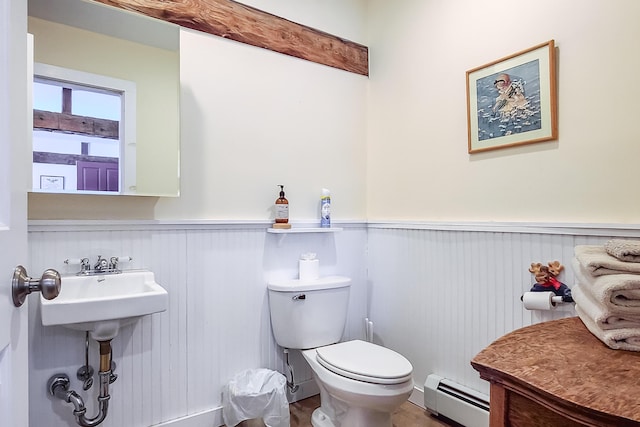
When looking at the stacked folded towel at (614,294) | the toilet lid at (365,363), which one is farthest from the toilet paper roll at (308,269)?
the stacked folded towel at (614,294)

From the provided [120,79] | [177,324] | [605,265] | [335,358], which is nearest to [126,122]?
[120,79]

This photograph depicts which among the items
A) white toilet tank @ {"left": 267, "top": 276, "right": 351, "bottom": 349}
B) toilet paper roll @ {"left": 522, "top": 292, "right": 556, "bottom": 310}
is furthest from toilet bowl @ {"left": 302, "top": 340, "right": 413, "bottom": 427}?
toilet paper roll @ {"left": 522, "top": 292, "right": 556, "bottom": 310}

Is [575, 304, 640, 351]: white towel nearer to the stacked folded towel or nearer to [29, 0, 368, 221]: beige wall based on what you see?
the stacked folded towel

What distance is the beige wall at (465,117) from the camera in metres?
1.43

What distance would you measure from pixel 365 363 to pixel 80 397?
1.19 m

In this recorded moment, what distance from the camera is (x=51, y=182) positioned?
1.56 meters

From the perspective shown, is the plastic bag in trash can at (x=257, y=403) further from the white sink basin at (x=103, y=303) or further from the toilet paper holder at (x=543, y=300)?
the toilet paper holder at (x=543, y=300)

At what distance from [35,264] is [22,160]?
102cm

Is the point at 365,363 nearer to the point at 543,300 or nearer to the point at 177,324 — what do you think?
the point at 543,300

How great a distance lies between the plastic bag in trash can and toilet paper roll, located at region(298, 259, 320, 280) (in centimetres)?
56

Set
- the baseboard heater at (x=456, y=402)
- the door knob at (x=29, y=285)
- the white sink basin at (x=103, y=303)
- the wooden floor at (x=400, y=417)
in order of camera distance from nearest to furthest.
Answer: the door knob at (x=29, y=285), the white sink basin at (x=103, y=303), the baseboard heater at (x=456, y=402), the wooden floor at (x=400, y=417)

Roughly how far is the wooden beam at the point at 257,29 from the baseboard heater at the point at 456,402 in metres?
1.92

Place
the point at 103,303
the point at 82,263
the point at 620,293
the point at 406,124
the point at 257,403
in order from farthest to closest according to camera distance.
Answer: the point at 406,124
the point at 257,403
the point at 82,263
the point at 103,303
the point at 620,293

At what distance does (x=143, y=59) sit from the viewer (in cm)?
178
